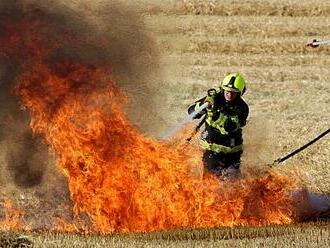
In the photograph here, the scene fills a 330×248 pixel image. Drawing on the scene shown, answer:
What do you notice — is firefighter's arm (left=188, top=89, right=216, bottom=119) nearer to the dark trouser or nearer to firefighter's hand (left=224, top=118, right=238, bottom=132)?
firefighter's hand (left=224, top=118, right=238, bottom=132)

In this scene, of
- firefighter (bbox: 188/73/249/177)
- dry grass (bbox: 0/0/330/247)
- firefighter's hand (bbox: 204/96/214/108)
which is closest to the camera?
firefighter (bbox: 188/73/249/177)

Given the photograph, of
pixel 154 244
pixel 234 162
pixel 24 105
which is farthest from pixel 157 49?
pixel 154 244

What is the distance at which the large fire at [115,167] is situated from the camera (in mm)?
11742

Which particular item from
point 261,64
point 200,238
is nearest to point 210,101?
point 200,238

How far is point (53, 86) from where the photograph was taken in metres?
14.1

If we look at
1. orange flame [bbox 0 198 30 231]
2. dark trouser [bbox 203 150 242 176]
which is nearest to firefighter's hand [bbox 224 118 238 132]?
dark trouser [bbox 203 150 242 176]

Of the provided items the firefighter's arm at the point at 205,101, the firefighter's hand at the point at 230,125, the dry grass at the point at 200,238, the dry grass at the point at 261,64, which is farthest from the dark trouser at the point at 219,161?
the dry grass at the point at 200,238

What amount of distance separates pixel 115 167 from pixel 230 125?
6.72 feet

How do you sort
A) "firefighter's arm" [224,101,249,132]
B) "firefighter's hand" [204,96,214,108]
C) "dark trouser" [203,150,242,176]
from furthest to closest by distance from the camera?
"dark trouser" [203,150,242,176] < "firefighter's arm" [224,101,249,132] < "firefighter's hand" [204,96,214,108]

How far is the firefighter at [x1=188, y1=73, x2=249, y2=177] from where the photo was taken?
39.7 ft

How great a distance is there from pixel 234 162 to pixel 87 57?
15.5 ft

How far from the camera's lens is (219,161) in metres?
12.9

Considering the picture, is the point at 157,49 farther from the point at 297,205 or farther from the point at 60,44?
the point at 297,205

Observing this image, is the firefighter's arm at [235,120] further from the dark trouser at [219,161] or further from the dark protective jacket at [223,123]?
the dark trouser at [219,161]
